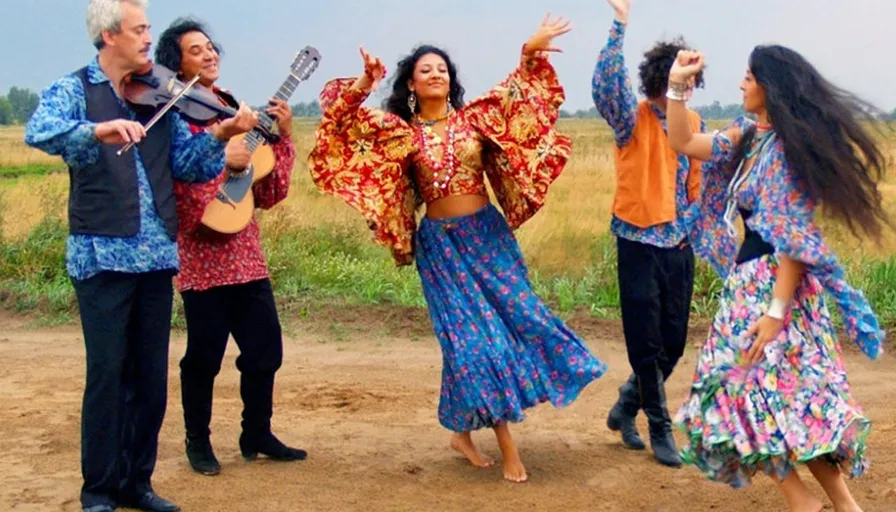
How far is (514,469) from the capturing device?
542cm

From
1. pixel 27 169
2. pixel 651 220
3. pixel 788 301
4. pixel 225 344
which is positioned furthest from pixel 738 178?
pixel 27 169

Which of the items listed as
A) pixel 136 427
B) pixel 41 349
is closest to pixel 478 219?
pixel 136 427

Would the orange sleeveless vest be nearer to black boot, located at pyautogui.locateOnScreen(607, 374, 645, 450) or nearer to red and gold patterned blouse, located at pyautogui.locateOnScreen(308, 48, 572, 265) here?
red and gold patterned blouse, located at pyautogui.locateOnScreen(308, 48, 572, 265)

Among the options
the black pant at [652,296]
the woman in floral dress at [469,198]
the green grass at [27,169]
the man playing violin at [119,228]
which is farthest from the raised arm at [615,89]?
the green grass at [27,169]

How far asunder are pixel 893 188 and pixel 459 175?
1394cm

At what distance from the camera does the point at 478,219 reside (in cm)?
547

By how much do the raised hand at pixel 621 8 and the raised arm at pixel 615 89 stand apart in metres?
0.03

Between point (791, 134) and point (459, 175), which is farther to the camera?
point (459, 175)

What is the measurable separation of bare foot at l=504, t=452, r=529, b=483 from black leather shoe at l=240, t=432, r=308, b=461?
3.17 feet

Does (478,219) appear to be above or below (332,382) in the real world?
above

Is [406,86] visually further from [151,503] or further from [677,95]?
[151,503]

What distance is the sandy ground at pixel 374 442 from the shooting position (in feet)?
16.8

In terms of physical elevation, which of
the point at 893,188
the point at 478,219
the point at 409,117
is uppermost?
the point at 409,117

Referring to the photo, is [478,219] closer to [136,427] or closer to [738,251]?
[738,251]
